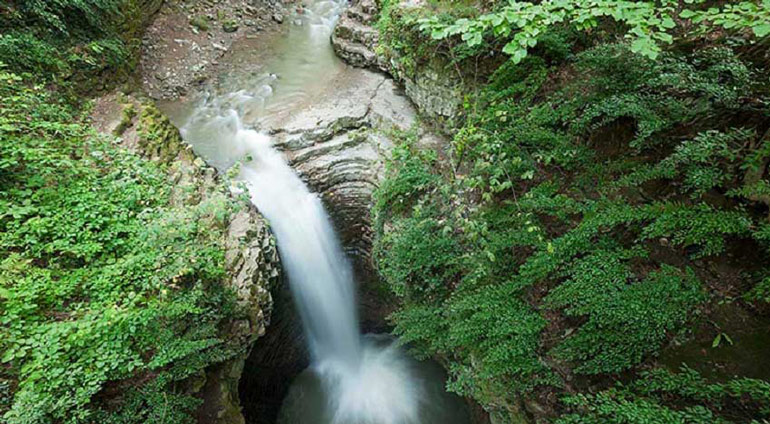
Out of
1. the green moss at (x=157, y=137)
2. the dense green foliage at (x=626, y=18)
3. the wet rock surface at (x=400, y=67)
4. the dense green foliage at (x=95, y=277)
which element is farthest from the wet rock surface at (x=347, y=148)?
the dense green foliage at (x=626, y=18)

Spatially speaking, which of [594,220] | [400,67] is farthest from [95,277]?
[400,67]

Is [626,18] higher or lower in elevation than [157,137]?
higher

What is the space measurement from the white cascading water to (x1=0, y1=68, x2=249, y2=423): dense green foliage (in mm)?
1500

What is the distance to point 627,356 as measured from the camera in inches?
97.1

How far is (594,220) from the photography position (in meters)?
2.74

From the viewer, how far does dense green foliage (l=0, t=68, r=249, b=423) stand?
2.90m

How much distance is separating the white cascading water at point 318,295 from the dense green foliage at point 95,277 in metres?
1.50

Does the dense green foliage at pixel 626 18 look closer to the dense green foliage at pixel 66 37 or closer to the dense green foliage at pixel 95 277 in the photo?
the dense green foliage at pixel 95 277

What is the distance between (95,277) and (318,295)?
3.25 m

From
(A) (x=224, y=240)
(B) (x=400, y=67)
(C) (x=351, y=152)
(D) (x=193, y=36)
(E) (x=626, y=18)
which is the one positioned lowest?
(A) (x=224, y=240)

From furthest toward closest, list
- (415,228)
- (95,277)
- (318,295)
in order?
(318,295) < (415,228) < (95,277)

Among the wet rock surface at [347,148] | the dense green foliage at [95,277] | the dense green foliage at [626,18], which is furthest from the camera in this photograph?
the wet rock surface at [347,148]

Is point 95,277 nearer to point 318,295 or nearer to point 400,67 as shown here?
point 318,295

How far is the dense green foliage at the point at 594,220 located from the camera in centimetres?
234
